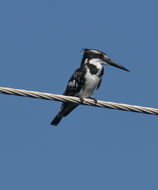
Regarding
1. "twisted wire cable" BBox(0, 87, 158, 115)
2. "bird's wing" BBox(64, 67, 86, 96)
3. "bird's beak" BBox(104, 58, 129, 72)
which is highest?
"bird's beak" BBox(104, 58, 129, 72)

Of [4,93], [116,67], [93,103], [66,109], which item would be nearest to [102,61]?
[116,67]

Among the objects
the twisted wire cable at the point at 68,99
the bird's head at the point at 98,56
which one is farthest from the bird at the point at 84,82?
the twisted wire cable at the point at 68,99

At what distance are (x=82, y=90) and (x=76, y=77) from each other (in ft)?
0.68

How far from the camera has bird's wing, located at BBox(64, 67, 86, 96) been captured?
8172 millimetres

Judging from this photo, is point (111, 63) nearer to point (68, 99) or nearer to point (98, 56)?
point (98, 56)

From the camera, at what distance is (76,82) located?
323 inches

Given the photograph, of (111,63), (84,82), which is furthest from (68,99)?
(111,63)

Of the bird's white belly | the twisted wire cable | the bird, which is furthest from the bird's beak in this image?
the twisted wire cable

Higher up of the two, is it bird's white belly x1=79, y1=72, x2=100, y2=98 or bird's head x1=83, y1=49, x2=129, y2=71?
bird's head x1=83, y1=49, x2=129, y2=71

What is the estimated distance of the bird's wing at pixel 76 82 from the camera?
8172 mm

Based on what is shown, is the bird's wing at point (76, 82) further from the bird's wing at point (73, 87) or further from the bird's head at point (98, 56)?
the bird's head at point (98, 56)

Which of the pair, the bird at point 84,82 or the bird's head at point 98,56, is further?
the bird's head at point 98,56

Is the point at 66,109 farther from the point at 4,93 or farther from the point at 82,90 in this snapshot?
the point at 4,93

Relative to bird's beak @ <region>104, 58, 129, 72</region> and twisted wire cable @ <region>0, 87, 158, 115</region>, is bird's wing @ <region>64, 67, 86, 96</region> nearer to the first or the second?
bird's beak @ <region>104, 58, 129, 72</region>
